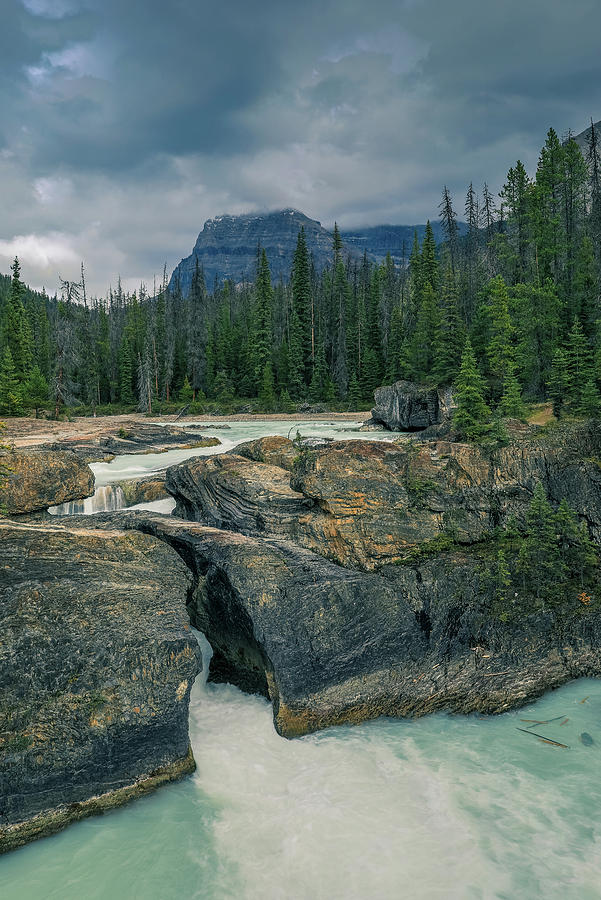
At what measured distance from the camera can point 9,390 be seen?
5012 centimetres

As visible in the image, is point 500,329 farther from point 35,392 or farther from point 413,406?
point 35,392

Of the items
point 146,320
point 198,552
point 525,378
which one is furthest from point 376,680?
point 146,320

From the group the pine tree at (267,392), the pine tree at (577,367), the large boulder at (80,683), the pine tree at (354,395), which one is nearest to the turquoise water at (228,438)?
the pine tree at (267,392)

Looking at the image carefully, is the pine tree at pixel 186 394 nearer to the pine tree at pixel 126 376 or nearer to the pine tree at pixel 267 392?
the pine tree at pixel 126 376

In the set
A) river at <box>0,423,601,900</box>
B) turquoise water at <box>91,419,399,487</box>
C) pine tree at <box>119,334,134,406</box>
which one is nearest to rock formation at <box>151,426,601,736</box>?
river at <box>0,423,601,900</box>

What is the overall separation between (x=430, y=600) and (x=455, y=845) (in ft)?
13.6

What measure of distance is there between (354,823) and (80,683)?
4.29 meters

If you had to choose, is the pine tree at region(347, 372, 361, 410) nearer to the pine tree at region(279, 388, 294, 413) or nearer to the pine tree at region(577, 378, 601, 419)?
the pine tree at region(279, 388, 294, 413)

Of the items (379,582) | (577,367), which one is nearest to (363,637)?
(379,582)

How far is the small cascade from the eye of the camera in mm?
16672

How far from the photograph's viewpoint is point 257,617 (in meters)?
9.01

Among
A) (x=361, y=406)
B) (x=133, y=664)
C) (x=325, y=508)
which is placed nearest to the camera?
(x=133, y=664)

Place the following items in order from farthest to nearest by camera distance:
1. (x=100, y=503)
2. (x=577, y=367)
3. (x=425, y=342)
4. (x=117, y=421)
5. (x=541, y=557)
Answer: (x=117, y=421)
(x=425, y=342)
(x=577, y=367)
(x=100, y=503)
(x=541, y=557)

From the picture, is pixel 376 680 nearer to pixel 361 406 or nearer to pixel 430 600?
pixel 430 600
